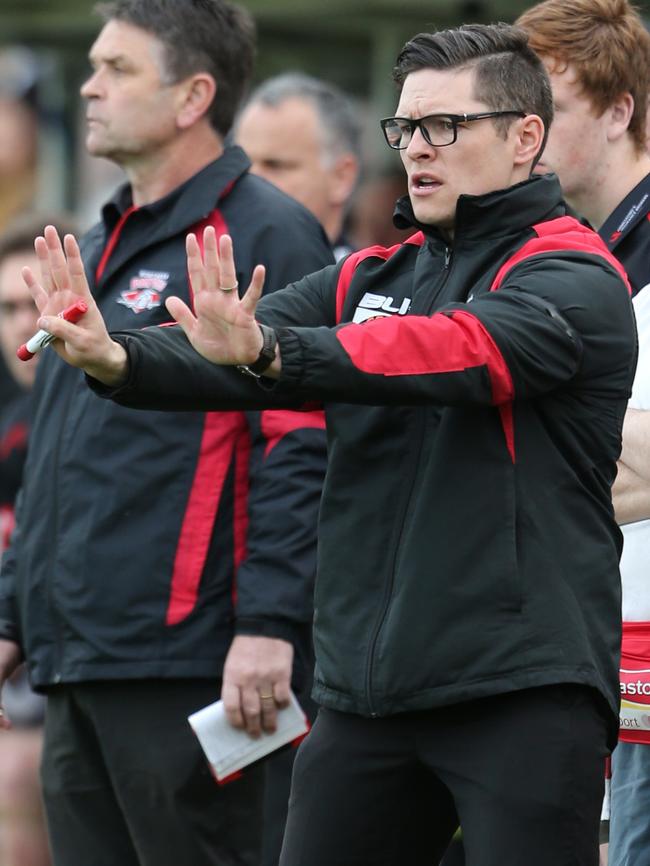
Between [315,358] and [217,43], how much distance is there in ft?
6.55

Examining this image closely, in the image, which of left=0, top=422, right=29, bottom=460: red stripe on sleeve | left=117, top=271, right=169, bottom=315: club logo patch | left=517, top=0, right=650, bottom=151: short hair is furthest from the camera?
left=0, top=422, right=29, bottom=460: red stripe on sleeve

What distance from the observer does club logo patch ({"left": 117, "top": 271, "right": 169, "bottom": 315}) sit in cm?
399

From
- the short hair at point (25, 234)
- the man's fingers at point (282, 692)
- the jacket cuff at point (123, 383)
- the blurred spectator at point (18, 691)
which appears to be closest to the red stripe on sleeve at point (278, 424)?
the man's fingers at point (282, 692)

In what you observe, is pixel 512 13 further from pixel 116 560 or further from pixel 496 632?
pixel 496 632

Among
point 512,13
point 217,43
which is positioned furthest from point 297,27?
point 217,43

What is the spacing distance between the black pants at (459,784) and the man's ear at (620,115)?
54.5 inches

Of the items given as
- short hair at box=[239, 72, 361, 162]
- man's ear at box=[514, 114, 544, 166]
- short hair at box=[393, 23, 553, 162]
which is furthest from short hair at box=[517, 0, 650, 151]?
short hair at box=[239, 72, 361, 162]

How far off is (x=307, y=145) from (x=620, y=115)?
246cm

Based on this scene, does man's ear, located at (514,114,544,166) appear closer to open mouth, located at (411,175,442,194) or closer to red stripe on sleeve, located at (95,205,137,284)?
open mouth, located at (411,175,442,194)

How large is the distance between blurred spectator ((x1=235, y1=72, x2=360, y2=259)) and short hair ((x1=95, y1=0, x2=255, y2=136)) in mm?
1481

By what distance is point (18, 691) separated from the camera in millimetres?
6016

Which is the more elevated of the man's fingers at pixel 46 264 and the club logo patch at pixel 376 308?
the man's fingers at pixel 46 264

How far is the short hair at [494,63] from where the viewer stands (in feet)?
10.2

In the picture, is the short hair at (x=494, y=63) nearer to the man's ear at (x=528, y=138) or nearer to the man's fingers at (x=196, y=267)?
the man's ear at (x=528, y=138)
